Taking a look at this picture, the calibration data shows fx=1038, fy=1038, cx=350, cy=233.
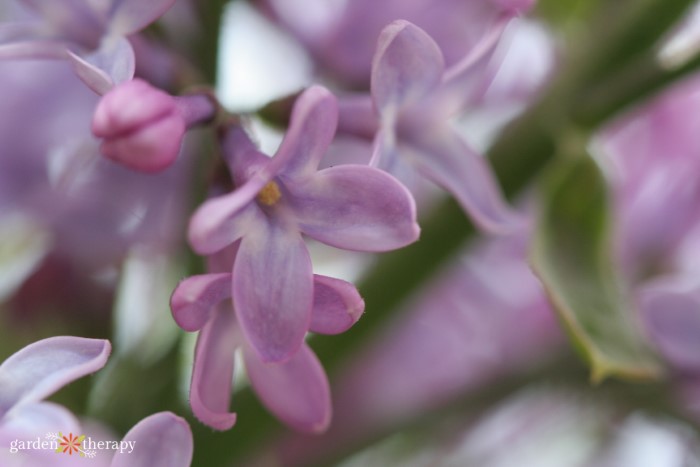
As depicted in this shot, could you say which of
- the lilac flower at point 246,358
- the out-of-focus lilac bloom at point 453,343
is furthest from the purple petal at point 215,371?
the out-of-focus lilac bloom at point 453,343

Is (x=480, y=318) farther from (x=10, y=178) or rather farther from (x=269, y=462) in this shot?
(x=10, y=178)

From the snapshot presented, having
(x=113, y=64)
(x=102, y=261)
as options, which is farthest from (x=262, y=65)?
(x=113, y=64)

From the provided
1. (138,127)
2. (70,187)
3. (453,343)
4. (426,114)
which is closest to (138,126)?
(138,127)

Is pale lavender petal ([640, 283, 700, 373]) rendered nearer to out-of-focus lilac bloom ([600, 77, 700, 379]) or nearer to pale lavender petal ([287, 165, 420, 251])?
out-of-focus lilac bloom ([600, 77, 700, 379])

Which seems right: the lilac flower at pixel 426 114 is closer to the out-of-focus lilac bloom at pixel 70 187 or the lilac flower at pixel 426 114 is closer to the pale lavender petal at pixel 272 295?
the pale lavender petal at pixel 272 295

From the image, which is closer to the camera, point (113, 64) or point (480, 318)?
point (113, 64)

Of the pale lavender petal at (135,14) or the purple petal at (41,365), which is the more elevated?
the pale lavender petal at (135,14)
